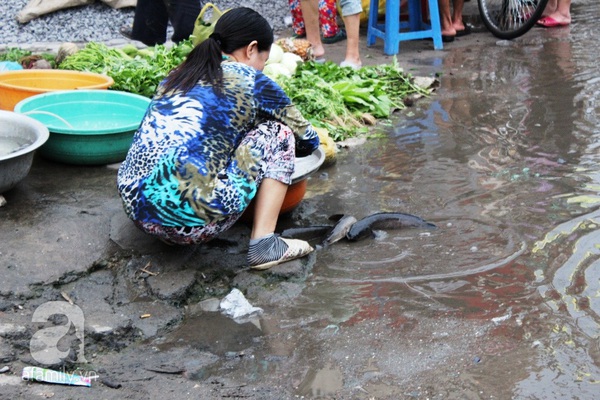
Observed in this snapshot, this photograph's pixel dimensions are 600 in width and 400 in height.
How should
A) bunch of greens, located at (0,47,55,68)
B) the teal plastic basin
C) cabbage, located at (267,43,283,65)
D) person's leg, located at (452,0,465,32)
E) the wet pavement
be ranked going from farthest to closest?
person's leg, located at (452,0,465,32) < bunch of greens, located at (0,47,55,68) < cabbage, located at (267,43,283,65) < the teal plastic basin < the wet pavement

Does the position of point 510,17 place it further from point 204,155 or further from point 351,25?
point 204,155

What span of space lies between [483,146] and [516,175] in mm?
549

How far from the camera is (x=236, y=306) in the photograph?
2936 mm

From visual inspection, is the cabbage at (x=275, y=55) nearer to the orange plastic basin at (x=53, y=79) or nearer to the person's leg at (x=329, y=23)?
the orange plastic basin at (x=53, y=79)

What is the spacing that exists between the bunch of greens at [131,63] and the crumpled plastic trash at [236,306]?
2.21 m

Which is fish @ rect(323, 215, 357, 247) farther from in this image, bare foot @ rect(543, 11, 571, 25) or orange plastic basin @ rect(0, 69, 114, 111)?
bare foot @ rect(543, 11, 571, 25)

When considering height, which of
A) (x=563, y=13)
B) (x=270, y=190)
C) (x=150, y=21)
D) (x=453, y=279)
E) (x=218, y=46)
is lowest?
(x=453, y=279)

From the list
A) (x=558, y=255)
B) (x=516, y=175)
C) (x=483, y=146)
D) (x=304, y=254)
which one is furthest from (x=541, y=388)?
(x=483, y=146)

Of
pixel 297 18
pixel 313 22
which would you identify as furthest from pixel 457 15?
pixel 313 22

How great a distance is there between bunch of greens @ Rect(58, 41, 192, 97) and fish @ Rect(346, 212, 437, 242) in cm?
195

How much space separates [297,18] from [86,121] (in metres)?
3.50

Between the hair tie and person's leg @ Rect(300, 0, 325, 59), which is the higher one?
the hair tie

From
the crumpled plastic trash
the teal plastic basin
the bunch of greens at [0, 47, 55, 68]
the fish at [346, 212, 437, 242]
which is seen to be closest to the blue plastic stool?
the bunch of greens at [0, 47, 55, 68]

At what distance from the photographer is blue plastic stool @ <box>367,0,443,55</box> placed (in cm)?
702
